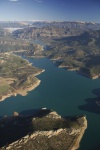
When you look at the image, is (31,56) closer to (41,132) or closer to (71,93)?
(71,93)

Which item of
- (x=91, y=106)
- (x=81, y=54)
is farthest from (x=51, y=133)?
(x=81, y=54)

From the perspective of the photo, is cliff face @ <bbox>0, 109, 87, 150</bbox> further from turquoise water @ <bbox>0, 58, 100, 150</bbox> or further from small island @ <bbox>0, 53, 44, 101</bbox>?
small island @ <bbox>0, 53, 44, 101</bbox>

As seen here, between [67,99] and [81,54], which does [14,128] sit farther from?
[81,54]

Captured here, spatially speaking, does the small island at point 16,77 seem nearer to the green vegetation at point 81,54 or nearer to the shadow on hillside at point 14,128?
the green vegetation at point 81,54

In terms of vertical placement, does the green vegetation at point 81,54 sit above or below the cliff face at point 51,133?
above

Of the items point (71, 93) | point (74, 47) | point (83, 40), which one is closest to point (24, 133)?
point (71, 93)

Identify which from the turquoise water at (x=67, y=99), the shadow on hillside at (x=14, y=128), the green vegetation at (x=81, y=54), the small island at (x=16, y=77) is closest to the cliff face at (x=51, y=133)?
the shadow on hillside at (x=14, y=128)
